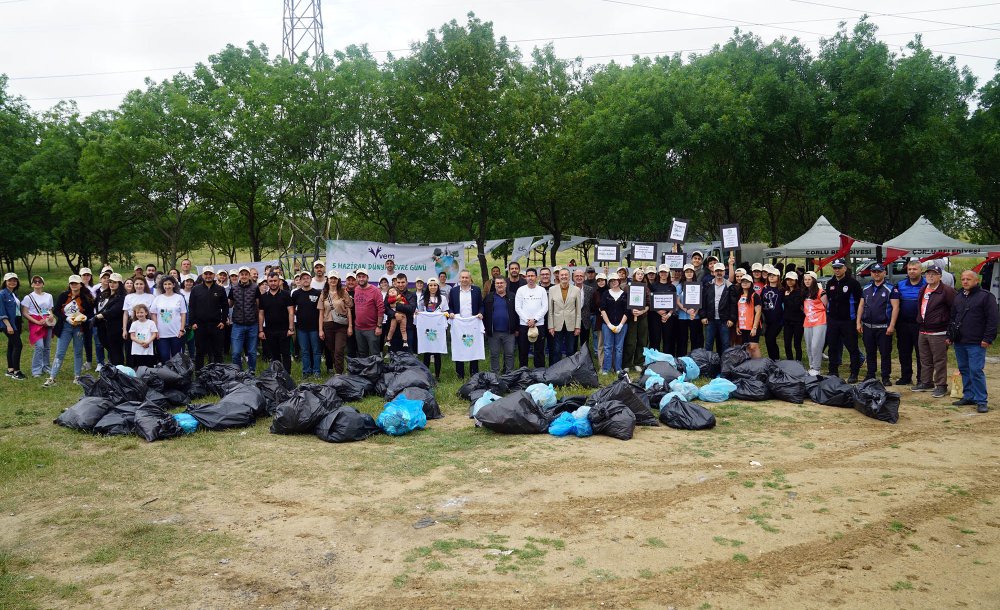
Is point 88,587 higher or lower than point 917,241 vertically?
lower

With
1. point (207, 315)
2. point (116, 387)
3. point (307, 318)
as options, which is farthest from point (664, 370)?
point (116, 387)

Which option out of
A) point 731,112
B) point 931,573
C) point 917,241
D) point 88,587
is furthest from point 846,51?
point 88,587

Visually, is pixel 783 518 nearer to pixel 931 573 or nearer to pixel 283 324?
pixel 931 573

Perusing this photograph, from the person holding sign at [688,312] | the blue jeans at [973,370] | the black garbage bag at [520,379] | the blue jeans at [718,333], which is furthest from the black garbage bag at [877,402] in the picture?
the black garbage bag at [520,379]

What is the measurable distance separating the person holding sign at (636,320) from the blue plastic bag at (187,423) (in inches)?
253

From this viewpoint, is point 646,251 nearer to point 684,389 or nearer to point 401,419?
point 684,389

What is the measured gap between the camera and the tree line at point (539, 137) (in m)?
17.6

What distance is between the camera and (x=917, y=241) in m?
16.5

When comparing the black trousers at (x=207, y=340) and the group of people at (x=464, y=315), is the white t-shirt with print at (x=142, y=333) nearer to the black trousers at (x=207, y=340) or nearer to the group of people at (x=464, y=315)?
the group of people at (x=464, y=315)

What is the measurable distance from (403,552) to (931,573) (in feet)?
11.0

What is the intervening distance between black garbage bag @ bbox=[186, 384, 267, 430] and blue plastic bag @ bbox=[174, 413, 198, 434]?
53mm

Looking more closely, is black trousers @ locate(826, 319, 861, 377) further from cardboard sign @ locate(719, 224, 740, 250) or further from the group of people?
cardboard sign @ locate(719, 224, 740, 250)

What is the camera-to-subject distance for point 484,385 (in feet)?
29.2

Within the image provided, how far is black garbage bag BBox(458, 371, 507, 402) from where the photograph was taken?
8.81 meters
